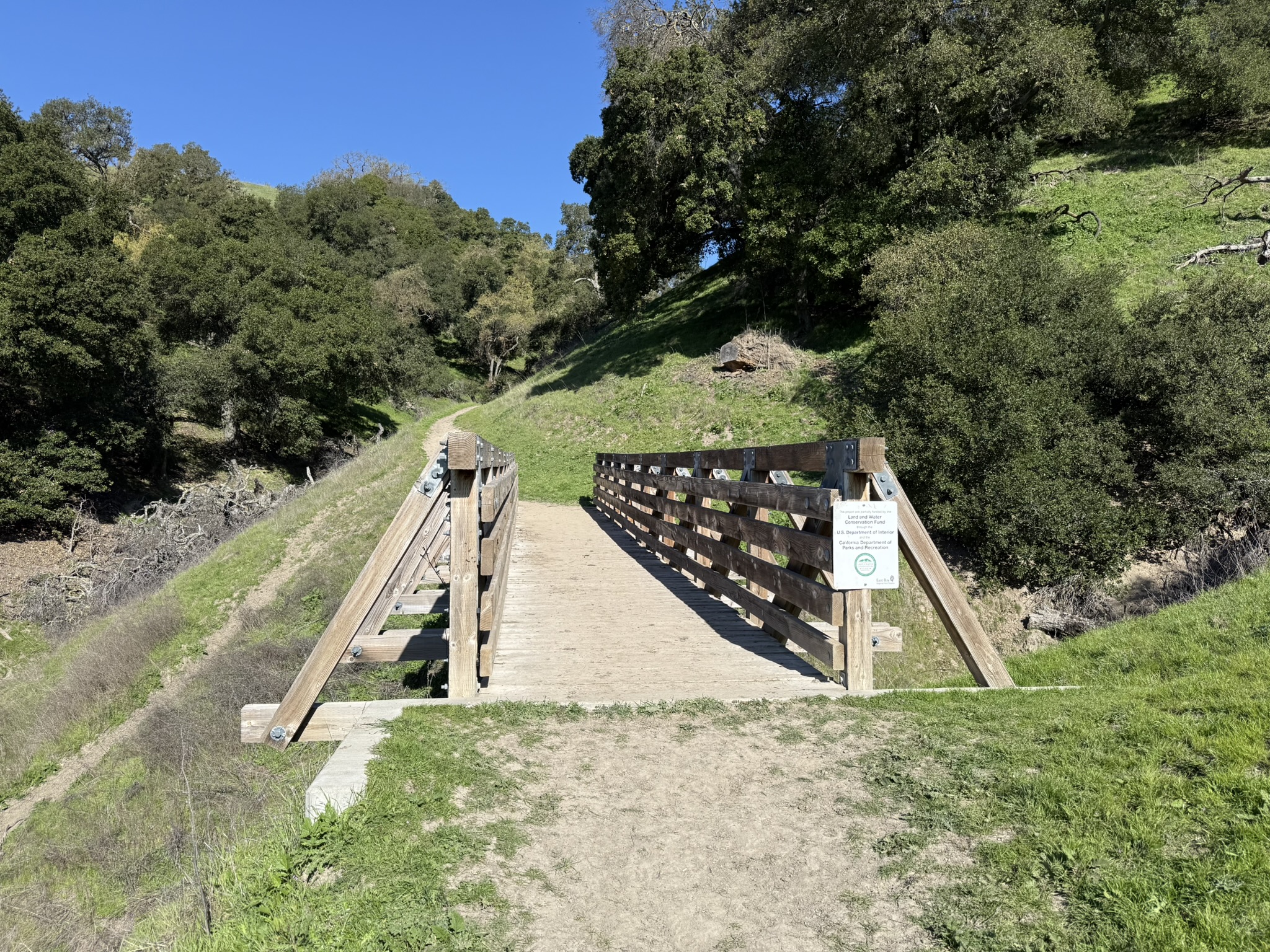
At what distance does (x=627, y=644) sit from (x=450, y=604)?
1.64m

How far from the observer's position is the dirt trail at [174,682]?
8.13 m

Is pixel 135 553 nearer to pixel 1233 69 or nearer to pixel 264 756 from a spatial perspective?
pixel 264 756

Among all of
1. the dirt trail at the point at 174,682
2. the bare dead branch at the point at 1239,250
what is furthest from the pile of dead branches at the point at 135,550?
the bare dead branch at the point at 1239,250

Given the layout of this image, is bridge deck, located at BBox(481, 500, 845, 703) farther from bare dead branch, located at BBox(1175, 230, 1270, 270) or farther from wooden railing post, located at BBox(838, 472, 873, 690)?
bare dead branch, located at BBox(1175, 230, 1270, 270)

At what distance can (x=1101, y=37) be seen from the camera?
2311 centimetres

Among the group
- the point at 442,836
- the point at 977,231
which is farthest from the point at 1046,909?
the point at 977,231

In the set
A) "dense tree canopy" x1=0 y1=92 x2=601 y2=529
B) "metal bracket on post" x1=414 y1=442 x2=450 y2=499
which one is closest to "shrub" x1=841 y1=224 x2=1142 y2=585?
"metal bracket on post" x1=414 y1=442 x2=450 y2=499

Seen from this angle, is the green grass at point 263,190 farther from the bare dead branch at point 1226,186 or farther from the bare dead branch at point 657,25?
the bare dead branch at point 1226,186

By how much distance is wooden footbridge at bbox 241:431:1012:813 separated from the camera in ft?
13.7

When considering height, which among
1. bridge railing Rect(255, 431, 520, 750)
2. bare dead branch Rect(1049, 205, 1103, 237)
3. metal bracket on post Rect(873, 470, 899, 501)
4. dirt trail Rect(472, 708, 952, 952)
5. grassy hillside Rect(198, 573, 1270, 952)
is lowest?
dirt trail Rect(472, 708, 952, 952)

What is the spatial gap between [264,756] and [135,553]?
13.8m

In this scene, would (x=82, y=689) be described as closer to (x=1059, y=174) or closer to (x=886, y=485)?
(x=886, y=485)

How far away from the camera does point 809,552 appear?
4961mm

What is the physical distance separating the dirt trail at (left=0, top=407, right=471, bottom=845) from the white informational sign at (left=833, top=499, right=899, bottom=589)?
182 inches
